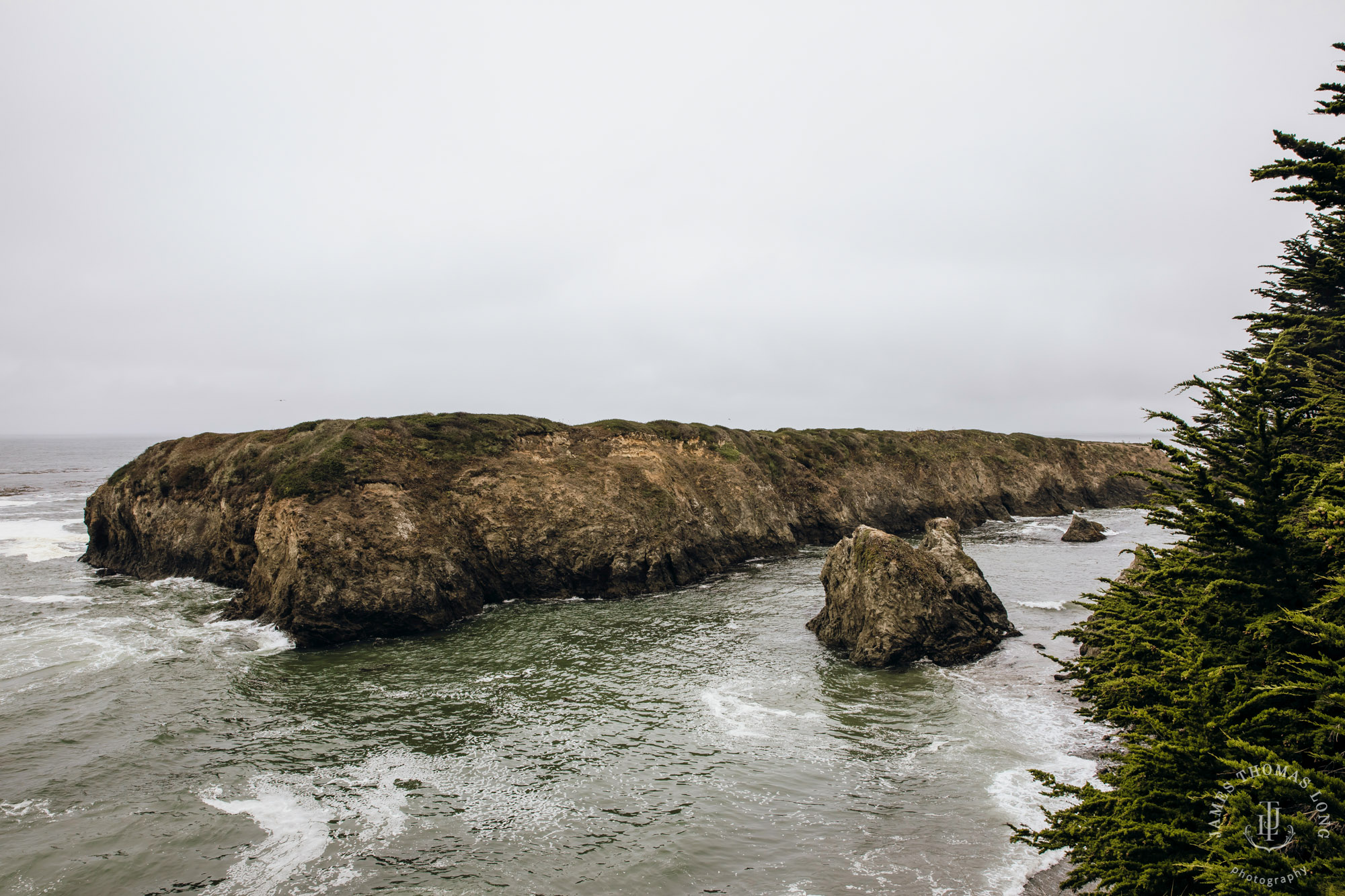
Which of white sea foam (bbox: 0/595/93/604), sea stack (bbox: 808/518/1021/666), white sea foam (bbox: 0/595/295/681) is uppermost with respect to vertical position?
sea stack (bbox: 808/518/1021/666)

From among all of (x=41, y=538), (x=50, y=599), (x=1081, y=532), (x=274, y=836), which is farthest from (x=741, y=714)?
(x=41, y=538)

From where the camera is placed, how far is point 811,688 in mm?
22078

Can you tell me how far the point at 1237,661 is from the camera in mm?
9344

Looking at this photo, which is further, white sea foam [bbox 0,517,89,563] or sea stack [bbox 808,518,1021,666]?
white sea foam [bbox 0,517,89,563]

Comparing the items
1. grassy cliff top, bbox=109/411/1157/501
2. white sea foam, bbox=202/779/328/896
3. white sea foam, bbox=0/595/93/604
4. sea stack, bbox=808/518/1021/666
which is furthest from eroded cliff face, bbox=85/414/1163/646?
sea stack, bbox=808/518/1021/666

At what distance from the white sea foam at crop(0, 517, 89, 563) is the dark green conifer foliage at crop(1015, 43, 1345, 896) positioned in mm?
66938

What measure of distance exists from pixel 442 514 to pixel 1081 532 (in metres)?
54.3

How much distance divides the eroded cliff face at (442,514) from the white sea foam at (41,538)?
5.55 meters

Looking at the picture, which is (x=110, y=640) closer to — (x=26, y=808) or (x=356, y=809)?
(x=26, y=808)

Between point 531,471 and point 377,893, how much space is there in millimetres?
31252

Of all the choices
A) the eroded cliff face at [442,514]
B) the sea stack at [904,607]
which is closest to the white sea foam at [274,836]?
the eroded cliff face at [442,514]

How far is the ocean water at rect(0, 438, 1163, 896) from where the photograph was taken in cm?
1277

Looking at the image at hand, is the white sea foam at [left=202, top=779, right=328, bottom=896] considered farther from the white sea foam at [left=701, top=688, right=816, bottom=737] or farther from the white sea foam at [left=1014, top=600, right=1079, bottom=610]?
the white sea foam at [left=1014, top=600, right=1079, bottom=610]

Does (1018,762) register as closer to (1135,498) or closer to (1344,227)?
(1344,227)
